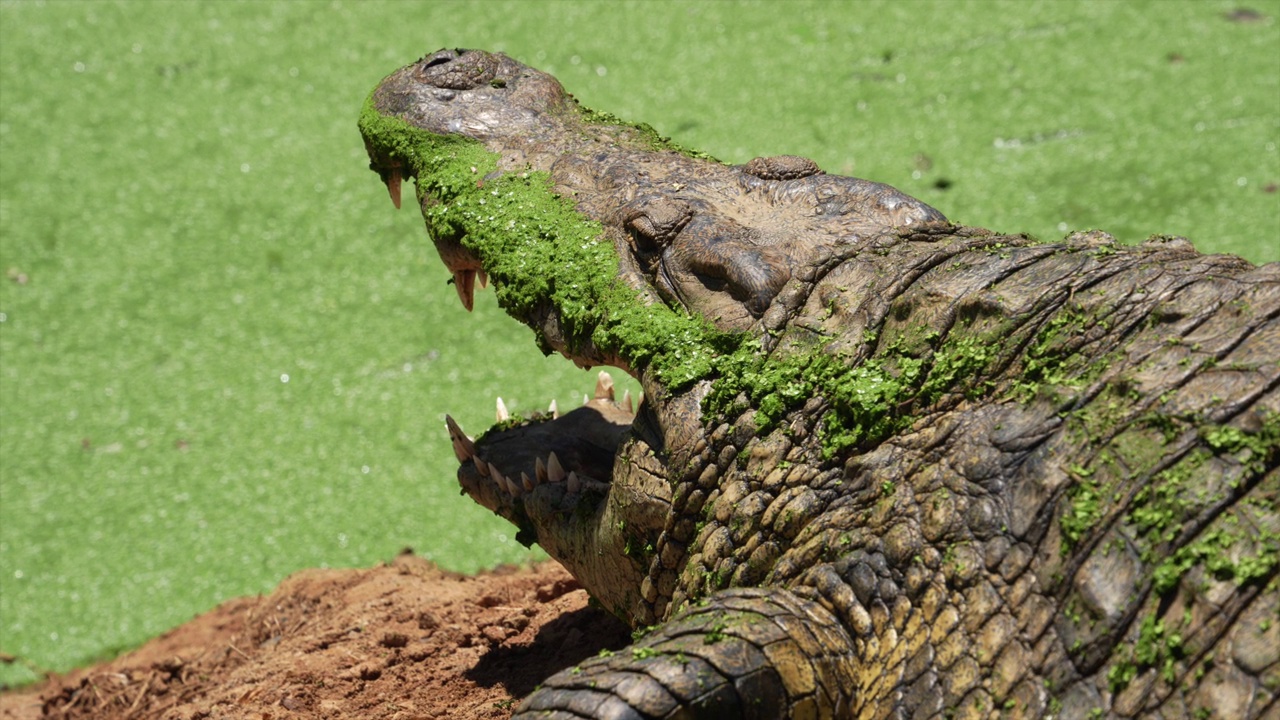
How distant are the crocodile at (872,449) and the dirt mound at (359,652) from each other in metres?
0.48

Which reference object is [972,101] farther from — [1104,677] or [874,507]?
[1104,677]

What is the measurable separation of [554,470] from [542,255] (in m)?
0.58

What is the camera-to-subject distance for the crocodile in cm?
224

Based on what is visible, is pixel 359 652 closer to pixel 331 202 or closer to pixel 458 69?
pixel 458 69

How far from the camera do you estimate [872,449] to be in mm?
2754

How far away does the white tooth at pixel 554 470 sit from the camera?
3428 mm

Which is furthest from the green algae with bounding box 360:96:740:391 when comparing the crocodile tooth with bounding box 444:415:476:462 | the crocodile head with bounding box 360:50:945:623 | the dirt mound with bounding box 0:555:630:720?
the dirt mound with bounding box 0:555:630:720

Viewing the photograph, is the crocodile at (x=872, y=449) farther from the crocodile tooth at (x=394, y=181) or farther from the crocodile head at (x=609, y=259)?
the crocodile tooth at (x=394, y=181)

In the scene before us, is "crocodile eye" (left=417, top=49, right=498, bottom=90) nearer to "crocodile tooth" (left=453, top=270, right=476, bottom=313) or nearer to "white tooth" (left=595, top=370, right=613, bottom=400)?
"crocodile tooth" (left=453, top=270, right=476, bottom=313)

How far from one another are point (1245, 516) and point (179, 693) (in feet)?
11.0

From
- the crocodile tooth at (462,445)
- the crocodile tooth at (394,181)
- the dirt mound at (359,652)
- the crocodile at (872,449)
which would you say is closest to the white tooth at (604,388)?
the crocodile at (872,449)

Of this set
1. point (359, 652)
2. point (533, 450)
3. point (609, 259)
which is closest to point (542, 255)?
point (609, 259)

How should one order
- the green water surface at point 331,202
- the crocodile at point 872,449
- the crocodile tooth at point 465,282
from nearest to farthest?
the crocodile at point 872,449, the crocodile tooth at point 465,282, the green water surface at point 331,202

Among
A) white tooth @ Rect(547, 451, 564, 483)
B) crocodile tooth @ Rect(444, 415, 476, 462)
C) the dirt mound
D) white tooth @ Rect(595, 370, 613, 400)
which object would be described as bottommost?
the dirt mound
